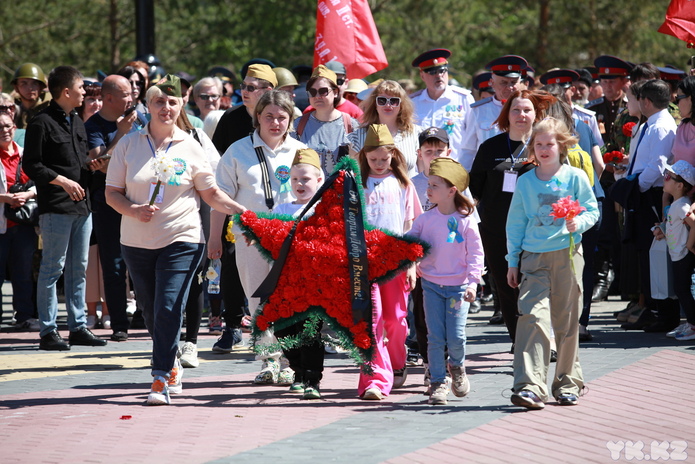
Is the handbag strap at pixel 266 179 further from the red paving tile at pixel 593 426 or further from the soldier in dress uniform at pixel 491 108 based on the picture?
the soldier in dress uniform at pixel 491 108

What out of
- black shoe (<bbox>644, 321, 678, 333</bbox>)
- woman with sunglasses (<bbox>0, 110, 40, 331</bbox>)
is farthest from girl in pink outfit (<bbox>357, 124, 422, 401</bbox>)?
woman with sunglasses (<bbox>0, 110, 40, 331</bbox>)

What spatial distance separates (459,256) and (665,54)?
76.4 feet

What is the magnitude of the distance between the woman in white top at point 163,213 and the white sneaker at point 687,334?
4.73m

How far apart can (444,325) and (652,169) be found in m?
4.03

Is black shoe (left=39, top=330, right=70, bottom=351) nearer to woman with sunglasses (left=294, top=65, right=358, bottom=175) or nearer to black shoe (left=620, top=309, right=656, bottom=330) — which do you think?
woman with sunglasses (left=294, top=65, right=358, bottom=175)

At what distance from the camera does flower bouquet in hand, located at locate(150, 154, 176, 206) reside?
720cm

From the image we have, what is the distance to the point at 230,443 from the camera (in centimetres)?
600

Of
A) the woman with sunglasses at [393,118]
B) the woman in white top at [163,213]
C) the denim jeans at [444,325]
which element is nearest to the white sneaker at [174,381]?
the woman in white top at [163,213]

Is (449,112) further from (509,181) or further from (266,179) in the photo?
(266,179)

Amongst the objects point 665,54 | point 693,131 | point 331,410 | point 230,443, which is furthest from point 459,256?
point 665,54

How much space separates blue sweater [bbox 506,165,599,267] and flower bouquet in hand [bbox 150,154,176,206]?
2.37 meters

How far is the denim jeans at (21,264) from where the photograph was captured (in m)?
11.5

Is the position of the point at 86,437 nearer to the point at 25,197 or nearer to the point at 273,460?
the point at 273,460

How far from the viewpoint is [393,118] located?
356 inches
